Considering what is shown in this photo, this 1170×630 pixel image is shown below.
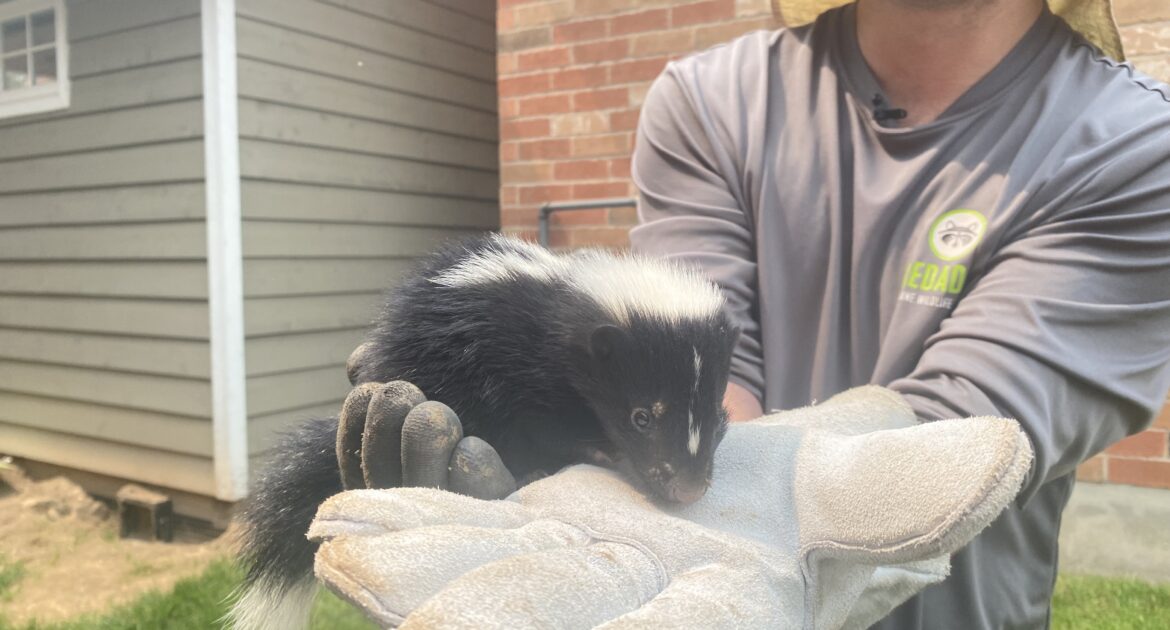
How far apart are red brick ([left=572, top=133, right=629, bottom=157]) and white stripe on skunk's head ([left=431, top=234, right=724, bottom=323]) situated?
2.41 metres

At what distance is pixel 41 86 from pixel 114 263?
109 centimetres

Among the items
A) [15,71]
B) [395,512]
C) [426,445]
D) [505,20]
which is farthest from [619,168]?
[395,512]

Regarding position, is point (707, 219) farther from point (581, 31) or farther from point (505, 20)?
point (505, 20)

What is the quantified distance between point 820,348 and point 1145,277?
621 millimetres

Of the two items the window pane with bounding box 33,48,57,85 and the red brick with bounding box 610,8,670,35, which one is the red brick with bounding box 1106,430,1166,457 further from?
the window pane with bounding box 33,48,57,85

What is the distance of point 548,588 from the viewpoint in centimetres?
82

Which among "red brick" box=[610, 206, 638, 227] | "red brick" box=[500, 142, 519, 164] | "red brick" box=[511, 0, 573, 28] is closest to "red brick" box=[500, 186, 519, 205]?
"red brick" box=[500, 142, 519, 164]

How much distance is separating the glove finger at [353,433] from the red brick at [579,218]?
10.6 ft

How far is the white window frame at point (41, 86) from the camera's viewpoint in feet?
9.43

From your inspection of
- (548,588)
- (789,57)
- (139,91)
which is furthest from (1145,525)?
(139,91)

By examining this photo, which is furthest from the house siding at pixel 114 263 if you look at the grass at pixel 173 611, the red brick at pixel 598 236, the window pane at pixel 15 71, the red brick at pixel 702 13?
the red brick at pixel 702 13

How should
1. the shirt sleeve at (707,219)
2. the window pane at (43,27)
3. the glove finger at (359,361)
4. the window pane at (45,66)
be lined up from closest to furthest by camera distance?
the glove finger at (359,361), the shirt sleeve at (707,219), the window pane at (43,27), the window pane at (45,66)

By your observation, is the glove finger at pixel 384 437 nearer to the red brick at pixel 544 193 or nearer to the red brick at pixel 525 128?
the red brick at pixel 544 193

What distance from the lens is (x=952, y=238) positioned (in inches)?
67.2
